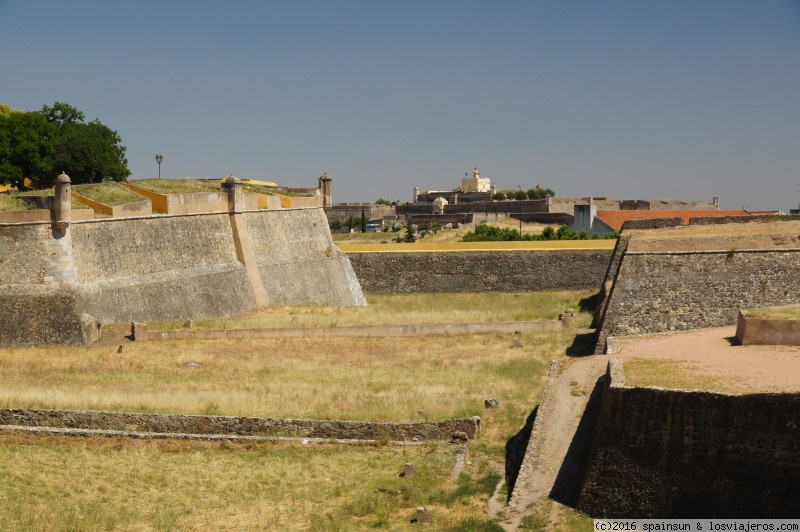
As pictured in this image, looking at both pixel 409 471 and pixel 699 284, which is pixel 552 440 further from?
pixel 699 284

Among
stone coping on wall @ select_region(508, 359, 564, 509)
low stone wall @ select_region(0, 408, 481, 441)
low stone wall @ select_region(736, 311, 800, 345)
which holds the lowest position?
low stone wall @ select_region(0, 408, 481, 441)

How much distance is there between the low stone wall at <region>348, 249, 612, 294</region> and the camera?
156 ft

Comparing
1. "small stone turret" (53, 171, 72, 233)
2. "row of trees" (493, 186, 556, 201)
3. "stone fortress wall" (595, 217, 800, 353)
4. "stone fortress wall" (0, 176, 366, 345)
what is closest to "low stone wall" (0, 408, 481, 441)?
"stone fortress wall" (595, 217, 800, 353)

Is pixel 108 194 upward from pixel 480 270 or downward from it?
upward

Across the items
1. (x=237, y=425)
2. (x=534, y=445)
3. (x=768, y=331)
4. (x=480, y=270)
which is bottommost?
(x=237, y=425)

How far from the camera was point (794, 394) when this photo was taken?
47.3 ft

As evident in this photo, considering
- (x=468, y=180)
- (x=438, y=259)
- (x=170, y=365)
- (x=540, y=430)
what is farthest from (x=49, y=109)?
(x=468, y=180)

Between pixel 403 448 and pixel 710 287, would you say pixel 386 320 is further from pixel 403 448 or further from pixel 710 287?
pixel 403 448

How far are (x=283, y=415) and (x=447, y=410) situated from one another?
11.5 feet

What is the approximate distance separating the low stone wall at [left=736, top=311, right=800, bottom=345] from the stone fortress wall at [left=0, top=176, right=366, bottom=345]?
2024cm

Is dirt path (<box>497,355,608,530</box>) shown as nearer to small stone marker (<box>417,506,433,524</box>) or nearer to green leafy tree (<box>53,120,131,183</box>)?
small stone marker (<box>417,506,433,524</box>)

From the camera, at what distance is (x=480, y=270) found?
48.2 meters

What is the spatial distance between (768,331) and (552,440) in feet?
15.9

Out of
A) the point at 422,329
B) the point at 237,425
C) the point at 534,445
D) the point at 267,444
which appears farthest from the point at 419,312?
the point at 534,445
